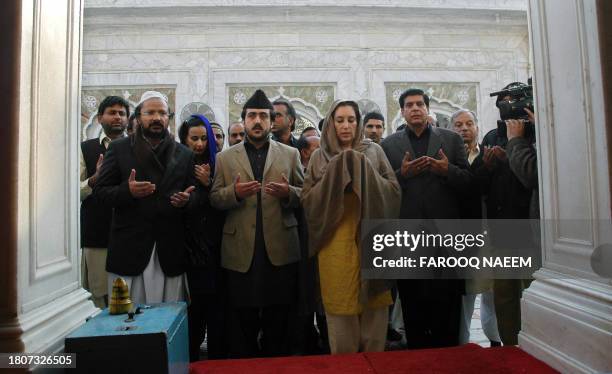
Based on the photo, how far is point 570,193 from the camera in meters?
1.53

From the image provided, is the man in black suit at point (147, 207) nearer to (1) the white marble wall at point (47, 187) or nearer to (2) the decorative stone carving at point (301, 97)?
(1) the white marble wall at point (47, 187)

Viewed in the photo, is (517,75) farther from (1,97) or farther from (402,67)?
(1,97)

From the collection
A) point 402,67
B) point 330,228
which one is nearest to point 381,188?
point 330,228

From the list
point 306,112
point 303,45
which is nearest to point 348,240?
point 306,112

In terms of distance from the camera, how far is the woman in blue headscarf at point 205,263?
254cm

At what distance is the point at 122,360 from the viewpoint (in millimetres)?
1184

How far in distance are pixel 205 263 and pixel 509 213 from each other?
178cm

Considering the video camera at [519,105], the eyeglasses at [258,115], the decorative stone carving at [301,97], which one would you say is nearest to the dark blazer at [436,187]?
the video camera at [519,105]

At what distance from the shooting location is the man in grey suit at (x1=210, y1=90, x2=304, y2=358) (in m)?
2.48

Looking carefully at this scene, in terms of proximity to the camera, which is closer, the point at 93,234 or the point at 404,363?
the point at 404,363

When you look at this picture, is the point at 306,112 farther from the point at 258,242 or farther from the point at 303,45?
the point at 258,242

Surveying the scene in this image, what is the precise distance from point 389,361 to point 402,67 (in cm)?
729

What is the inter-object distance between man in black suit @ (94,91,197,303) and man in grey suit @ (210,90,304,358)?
263 mm

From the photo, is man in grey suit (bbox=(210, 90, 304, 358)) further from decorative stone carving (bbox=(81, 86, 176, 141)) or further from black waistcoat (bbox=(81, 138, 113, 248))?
decorative stone carving (bbox=(81, 86, 176, 141))
